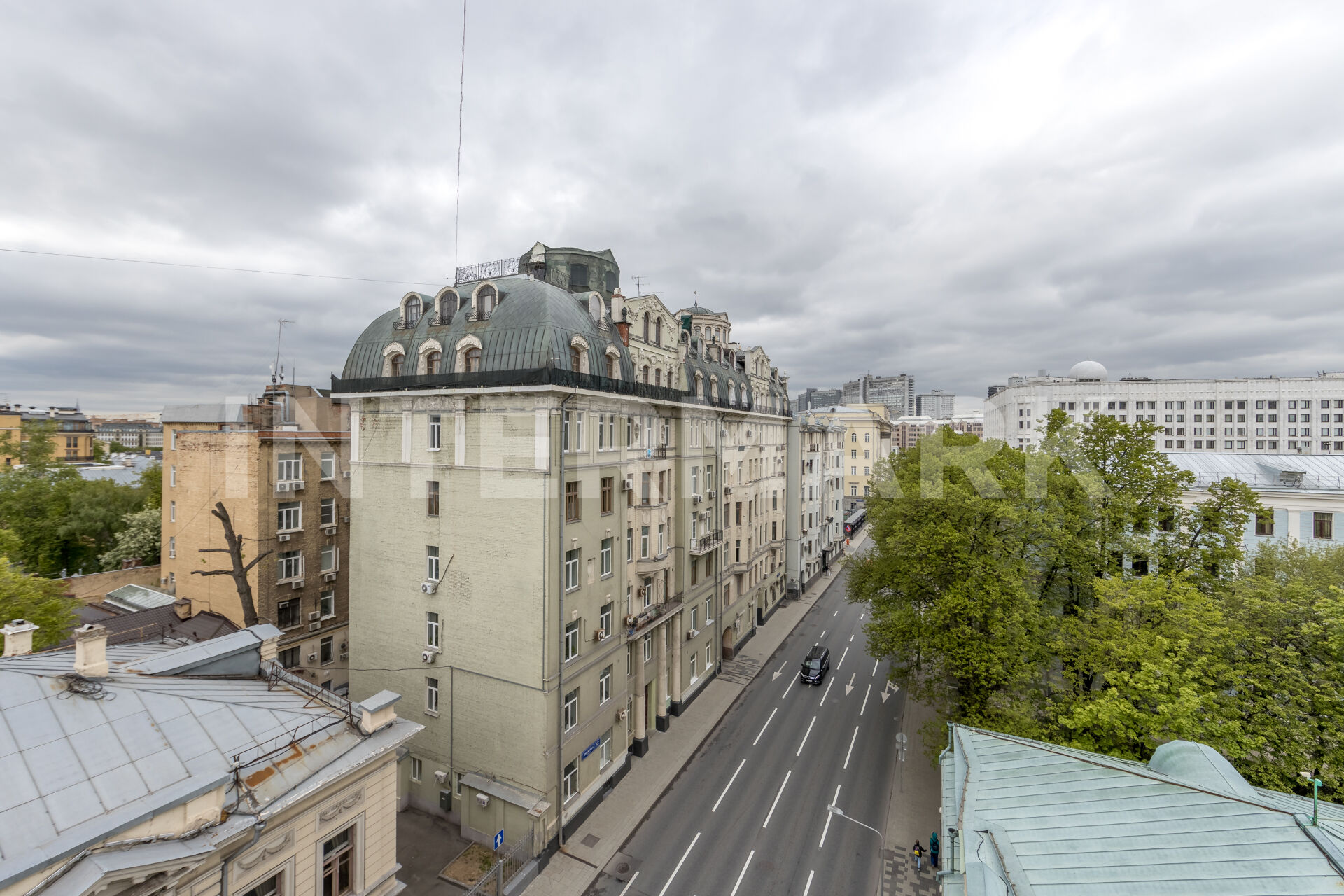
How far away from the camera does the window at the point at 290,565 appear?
27188 millimetres

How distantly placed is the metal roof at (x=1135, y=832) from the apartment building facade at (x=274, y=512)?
93.7 feet

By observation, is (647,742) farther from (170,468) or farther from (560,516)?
(170,468)

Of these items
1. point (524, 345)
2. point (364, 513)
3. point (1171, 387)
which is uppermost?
point (1171, 387)

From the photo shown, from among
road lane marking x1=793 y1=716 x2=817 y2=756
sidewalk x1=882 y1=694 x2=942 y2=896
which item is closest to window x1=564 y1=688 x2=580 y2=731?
road lane marking x1=793 y1=716 x2=817 y2=756

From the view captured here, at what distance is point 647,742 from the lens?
27.0m

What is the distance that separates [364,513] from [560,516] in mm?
10008

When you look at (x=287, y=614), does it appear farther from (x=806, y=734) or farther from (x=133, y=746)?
(x=806, y=734)

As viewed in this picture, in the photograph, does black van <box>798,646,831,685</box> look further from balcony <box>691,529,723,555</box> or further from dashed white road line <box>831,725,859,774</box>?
balcony <box>691,529,723,555</box>

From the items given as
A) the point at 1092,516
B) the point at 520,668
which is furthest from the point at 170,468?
the point at 1092,516

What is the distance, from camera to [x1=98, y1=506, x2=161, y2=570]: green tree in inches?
1383

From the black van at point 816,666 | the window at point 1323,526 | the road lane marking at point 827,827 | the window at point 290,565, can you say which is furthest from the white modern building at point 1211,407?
the window at point 290,565

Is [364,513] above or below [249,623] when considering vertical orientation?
above

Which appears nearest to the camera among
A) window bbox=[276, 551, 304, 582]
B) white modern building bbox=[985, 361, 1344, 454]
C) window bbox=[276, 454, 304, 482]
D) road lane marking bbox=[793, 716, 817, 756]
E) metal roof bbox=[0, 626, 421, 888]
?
metal roof bbox=[0, 626, 421, 888]

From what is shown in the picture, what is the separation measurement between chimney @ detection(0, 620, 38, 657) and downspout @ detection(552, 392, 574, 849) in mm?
13093
